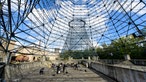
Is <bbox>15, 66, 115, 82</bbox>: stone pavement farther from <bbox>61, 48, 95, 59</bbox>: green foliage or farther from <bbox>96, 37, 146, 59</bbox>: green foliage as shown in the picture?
<bbox>61, 48, 95, 59</bbox>: green foliage

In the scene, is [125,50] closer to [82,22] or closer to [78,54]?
[78,54]

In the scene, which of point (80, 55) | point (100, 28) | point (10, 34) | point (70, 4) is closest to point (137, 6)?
point (100, 28)

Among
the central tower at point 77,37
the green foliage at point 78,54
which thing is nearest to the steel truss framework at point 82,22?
the central tower at point 77,37

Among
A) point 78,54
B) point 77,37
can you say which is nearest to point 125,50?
point 78,54

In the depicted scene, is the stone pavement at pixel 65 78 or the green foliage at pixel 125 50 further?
the green foliage at pixel 125 50

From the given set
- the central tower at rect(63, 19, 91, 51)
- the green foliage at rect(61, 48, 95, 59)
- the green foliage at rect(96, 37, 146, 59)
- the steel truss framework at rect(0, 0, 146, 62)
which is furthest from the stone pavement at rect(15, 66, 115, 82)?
the green foliage at rect(61, 48, 95, 59)

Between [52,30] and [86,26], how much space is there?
11712 millimetres

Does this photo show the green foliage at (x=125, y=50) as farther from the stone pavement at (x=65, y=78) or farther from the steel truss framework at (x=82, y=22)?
the stone pavement at (x=65, y=78)

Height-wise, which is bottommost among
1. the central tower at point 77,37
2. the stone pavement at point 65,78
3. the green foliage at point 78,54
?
the stone pavement at point 65,78

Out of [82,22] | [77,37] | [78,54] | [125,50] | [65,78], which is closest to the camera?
[65,78]

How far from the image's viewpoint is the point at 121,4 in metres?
21.4

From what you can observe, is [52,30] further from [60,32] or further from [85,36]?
[85,36]

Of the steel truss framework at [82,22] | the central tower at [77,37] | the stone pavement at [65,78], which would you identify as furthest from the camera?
the central tower at [77,37]

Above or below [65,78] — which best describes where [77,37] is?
above
